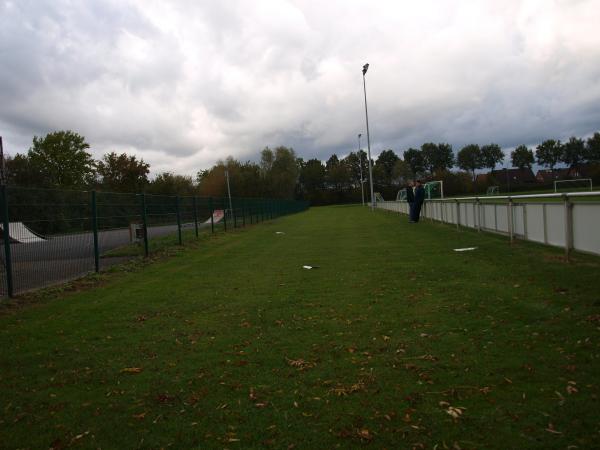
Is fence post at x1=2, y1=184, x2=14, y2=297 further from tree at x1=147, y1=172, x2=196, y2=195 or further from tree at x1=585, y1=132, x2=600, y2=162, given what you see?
tree at x1=585, y1=132, x2=600, y2=162

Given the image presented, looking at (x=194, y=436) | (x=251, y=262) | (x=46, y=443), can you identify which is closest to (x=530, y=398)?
(x=194, y=436)

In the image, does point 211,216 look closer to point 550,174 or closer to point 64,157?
point 64,157

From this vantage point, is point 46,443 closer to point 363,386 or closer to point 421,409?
point 363,386

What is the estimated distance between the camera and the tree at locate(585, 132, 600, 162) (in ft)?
343

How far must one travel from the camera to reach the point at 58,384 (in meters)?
4.07

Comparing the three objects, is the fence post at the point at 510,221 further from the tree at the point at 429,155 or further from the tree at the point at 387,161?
the tree at the point at 429,155

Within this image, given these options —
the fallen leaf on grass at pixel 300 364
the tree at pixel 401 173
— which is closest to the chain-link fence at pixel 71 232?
the fallen leaf on grass at pixel 300 364

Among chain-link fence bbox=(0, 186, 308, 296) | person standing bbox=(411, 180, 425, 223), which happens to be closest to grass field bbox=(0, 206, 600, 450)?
chain-link fence bbox=(0, 186, 308, 296)

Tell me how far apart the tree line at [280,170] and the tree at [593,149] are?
0.19m

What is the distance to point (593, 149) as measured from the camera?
352 ft

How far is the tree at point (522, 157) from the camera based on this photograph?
123 m

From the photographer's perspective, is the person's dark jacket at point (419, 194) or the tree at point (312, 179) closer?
the person's dark jacket at point (419, 194)

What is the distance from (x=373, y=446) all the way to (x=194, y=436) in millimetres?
1124

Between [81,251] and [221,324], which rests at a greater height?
[81,251]
